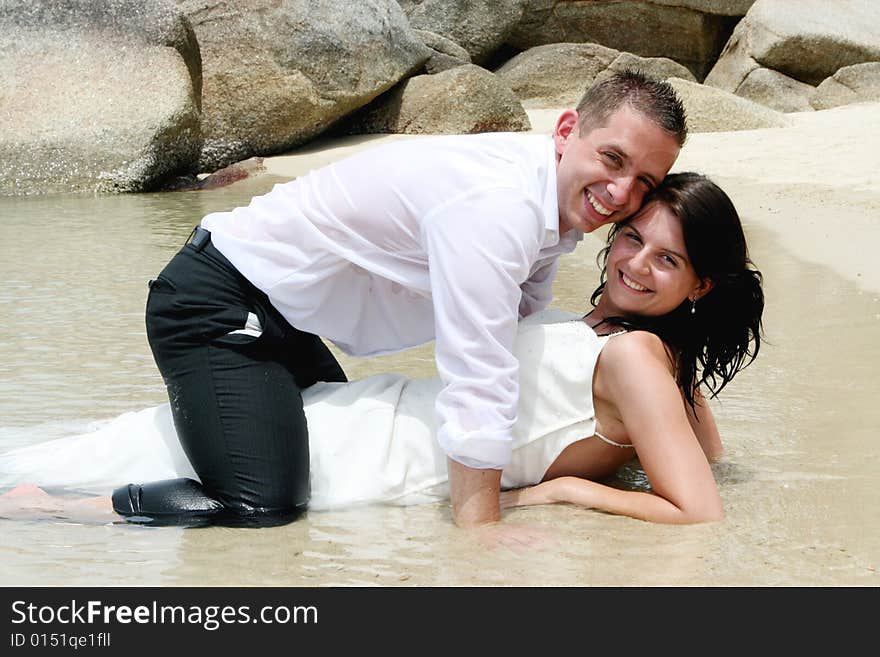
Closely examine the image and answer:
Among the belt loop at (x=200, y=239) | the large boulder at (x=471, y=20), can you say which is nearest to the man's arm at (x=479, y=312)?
the belt loop at (x=200, y=239)

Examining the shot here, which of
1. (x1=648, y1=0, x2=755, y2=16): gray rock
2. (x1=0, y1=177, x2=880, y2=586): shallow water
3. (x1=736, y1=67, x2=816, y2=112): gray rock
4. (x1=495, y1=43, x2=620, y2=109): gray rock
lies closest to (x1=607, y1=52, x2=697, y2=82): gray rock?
(x1=495, y1=43, x2=620, y2=109): gray rock

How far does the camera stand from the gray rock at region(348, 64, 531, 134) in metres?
13.3

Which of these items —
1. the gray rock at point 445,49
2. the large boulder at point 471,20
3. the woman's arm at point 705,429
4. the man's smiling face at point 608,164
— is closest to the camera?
the man's smiling face at point 608,164

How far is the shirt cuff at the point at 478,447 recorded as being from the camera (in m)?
2.97

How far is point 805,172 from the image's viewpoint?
32.3ft

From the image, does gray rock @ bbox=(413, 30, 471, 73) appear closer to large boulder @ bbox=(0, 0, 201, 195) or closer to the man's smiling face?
large boulder @ bbox=(0, 0, 201, 195)

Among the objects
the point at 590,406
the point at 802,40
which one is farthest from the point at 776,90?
the point at 590,406

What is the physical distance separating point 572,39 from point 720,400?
15.3 metres

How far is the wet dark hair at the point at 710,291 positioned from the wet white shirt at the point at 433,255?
295mm

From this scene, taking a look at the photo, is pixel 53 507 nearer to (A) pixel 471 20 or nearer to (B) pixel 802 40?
(A) pixel 471 20

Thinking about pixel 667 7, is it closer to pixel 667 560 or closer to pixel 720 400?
pixel 720 400

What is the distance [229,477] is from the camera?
3260mm

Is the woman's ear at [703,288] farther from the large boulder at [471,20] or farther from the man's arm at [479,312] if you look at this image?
the large boulder at [471,20]

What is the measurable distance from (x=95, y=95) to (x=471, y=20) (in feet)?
26.3
